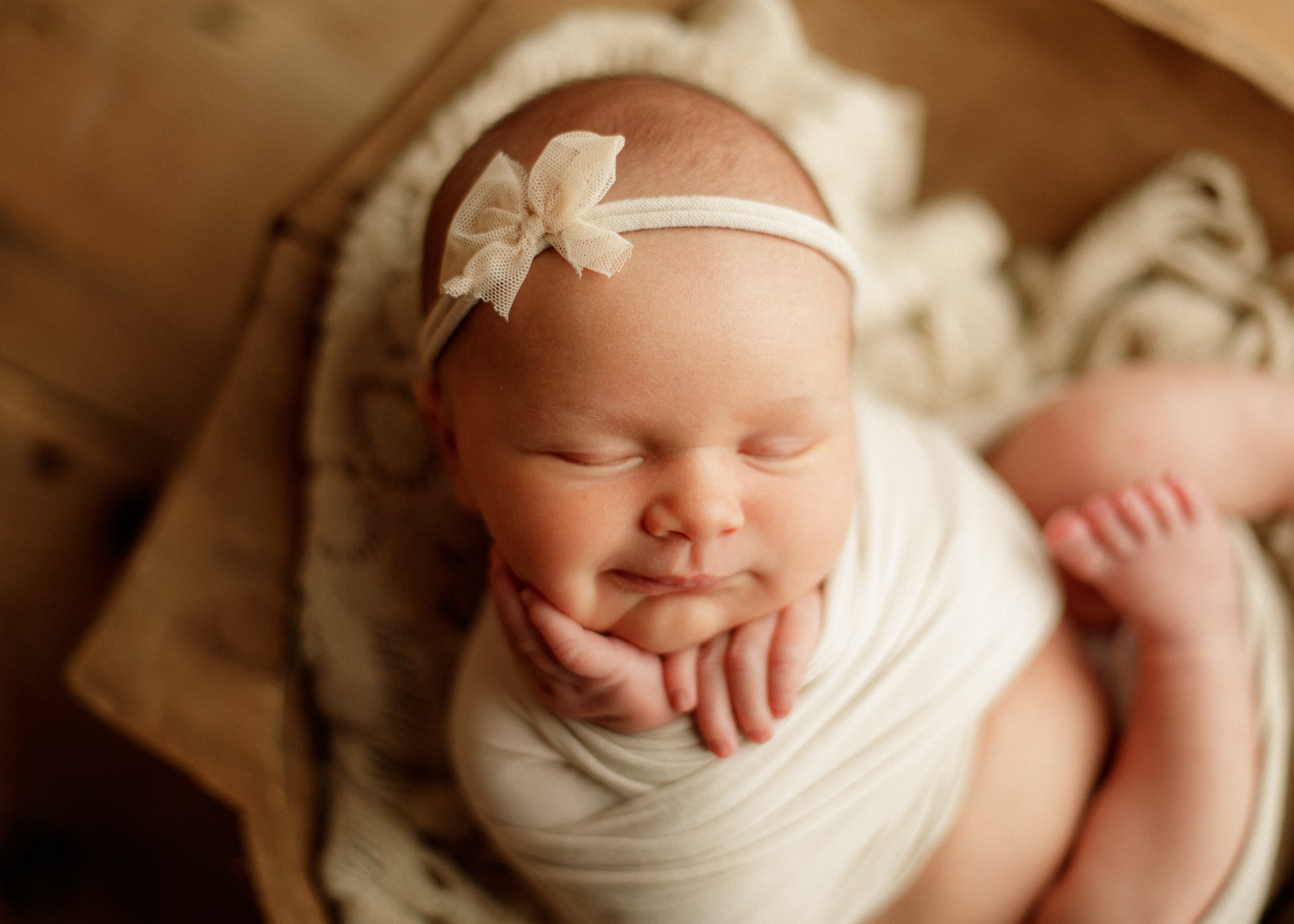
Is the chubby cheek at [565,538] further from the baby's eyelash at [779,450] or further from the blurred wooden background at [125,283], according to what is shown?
the blurred wooden background at [125,283]

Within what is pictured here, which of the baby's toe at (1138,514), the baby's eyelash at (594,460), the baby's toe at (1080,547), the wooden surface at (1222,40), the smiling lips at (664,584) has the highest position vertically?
the wooden surface at (1222,40)

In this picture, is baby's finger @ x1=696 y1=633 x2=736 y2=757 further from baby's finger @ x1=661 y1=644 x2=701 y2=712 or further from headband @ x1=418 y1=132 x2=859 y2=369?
headband @ x1=418 y1=132 x2=859 y2=369

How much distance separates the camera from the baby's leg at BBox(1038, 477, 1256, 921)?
92 centimetres

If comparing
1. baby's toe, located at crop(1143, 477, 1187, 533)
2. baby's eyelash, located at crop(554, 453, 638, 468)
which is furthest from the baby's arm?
baby's toe, located at crop(1143, 477, 1187, 533)

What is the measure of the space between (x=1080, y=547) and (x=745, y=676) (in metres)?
0.42

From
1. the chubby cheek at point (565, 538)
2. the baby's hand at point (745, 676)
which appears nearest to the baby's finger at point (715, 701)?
the baby's hand at point (745, 676)

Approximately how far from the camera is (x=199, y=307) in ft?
5.22

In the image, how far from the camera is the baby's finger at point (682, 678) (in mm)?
837

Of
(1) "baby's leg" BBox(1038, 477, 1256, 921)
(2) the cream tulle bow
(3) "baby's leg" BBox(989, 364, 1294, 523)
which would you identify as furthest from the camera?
(3) "baby's leg" BBox(989, 364, 1294, 523)

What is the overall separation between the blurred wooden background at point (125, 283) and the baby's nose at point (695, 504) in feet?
3.08

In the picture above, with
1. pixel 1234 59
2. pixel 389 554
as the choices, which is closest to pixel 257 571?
pixel 389 554

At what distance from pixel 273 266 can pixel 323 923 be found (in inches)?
29.1

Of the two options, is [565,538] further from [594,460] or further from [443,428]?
Result: [443,428]

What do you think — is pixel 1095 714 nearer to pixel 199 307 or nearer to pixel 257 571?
pixel 257 571
